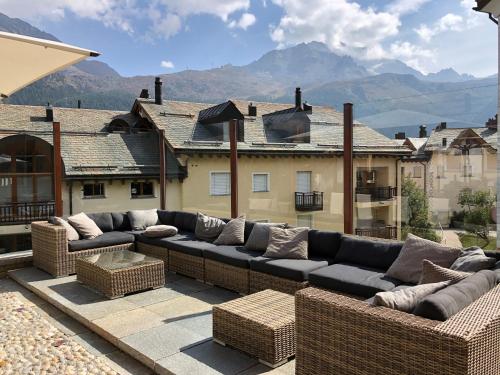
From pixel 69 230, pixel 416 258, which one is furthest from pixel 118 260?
pixel 416 258

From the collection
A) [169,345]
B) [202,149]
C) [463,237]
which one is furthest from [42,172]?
[463,237]

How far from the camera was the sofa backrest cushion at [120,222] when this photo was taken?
651cm

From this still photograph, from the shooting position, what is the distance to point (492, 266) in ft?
9.51

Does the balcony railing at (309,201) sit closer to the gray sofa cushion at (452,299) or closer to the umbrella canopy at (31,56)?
the gray sofa cushion at (452,299)

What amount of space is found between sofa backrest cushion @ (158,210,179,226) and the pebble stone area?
284 cm

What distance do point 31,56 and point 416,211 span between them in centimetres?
434

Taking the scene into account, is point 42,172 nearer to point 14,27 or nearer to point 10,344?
point 10,344

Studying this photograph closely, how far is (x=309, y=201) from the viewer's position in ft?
19.8

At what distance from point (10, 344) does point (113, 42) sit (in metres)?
32.8

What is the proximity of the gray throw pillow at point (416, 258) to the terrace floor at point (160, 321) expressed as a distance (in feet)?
4.16

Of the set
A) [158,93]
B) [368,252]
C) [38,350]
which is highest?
[158,93]

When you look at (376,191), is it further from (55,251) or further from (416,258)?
(55,251)

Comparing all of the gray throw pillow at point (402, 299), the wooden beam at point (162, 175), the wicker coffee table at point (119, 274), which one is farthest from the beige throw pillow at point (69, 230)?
the gray throw pillow at point (402, 299)

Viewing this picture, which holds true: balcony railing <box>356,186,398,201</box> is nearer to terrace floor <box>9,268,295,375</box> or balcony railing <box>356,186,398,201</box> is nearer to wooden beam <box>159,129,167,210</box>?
terrace floor <box>9,268,295,375</box>
